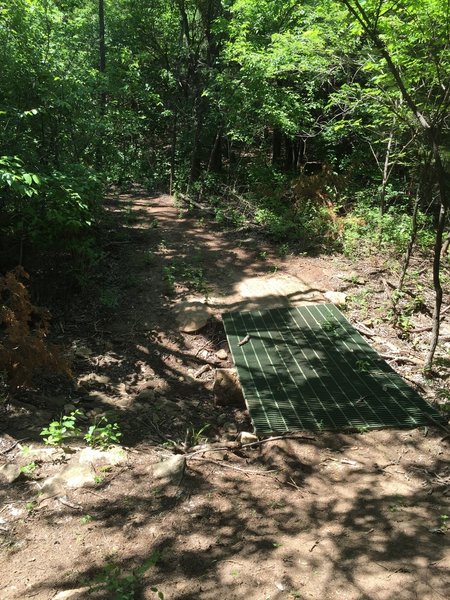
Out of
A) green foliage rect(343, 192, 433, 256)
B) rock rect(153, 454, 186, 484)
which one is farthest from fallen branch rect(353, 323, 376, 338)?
rock rect(153, 454, 186, 484)

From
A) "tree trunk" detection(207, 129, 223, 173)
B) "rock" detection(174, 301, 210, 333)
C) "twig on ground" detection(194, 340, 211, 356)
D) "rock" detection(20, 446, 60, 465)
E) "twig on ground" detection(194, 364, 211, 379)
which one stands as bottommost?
"twig on ground" detection(194, 364, 211, 379)

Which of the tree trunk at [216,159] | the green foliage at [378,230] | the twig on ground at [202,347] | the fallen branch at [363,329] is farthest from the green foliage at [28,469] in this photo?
the tree trunk at [216,159]

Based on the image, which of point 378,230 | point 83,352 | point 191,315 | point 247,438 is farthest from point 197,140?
point 247,438

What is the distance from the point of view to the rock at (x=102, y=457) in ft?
11.5

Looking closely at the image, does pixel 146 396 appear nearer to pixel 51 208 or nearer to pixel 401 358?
pixel 51 208

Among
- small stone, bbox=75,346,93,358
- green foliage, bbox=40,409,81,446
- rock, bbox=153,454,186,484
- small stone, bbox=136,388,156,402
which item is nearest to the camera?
rock, bbox=153,454,186,484

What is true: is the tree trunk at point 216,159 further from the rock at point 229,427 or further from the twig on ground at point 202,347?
the rock at point 229,427

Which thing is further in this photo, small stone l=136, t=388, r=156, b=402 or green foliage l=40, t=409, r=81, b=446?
small stone l=136, t=388, r=156, b=402

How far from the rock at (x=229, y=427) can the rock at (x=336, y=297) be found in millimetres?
3107

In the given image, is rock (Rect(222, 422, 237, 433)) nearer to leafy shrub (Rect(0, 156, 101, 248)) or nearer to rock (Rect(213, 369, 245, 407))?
rock (Rect(213, 369, 245, 407))

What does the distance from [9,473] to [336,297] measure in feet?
17.2

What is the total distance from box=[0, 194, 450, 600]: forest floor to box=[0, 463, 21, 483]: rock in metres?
0.02

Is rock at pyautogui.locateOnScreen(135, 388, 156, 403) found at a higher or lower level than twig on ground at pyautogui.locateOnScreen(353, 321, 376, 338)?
lower

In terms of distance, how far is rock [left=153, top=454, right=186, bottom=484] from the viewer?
135 inches
